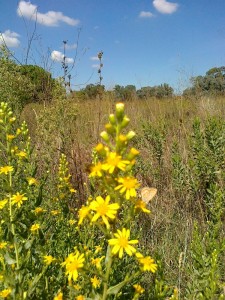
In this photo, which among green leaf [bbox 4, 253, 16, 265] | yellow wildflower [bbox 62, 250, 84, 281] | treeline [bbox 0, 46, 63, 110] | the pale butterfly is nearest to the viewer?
yellow wildflower [bbox 62, 250, 84, 281]

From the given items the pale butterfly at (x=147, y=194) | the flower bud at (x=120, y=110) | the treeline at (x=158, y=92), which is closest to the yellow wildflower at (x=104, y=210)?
the flower bud at (x=120, y=110)

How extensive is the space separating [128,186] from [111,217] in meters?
0.13

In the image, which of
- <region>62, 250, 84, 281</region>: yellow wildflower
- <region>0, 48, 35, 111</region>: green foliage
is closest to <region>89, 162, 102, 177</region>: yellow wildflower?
<region>62, 250, 84, 281</region>: yellow wildflower

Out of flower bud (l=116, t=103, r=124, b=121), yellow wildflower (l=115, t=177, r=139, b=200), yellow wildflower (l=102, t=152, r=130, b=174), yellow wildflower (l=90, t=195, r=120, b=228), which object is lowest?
yellow wildflower (l=90, t=195, r=120, b=228)

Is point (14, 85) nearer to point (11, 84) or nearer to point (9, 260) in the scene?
point (11, 84)

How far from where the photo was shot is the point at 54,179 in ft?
12.0

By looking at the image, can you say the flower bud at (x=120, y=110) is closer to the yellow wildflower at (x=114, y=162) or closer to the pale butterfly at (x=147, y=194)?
the yellow wildflower at (x=114, y=162)

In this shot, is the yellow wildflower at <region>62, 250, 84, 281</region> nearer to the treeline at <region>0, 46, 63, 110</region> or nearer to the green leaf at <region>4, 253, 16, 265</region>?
the green leaf at <region>4, 253, 16, 265</region>

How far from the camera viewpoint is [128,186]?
1.19m

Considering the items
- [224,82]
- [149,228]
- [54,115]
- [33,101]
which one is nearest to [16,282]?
[149,228]

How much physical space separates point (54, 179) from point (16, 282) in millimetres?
2186

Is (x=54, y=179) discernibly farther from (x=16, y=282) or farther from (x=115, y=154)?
(x=115, y=154)

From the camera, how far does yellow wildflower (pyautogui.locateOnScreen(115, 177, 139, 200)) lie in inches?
45.8

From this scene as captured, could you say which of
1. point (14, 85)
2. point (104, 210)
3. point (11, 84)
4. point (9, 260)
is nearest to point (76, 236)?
point (9, 260)
